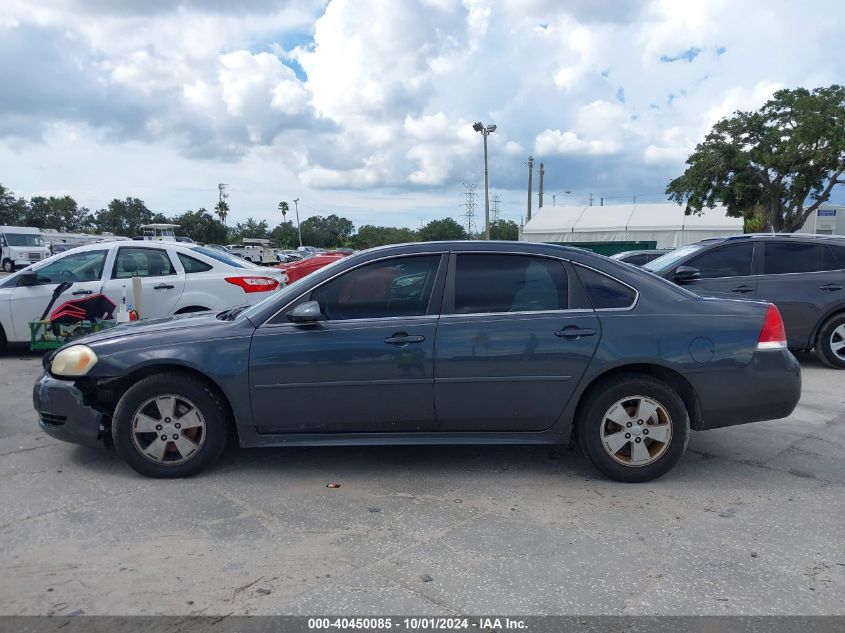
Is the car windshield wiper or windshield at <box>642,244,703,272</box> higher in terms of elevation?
windshield at <box>642,244,703,272</box>

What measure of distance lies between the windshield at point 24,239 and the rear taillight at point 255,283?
34.7 meters

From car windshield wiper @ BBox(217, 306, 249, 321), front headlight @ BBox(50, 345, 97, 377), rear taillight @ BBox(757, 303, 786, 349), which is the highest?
car windshield wiper @ BBox(217, 306, 249, 321)

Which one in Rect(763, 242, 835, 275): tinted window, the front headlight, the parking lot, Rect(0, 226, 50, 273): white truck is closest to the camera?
the parking lot

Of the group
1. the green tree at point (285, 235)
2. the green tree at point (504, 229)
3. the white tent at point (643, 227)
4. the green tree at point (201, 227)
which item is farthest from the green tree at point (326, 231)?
the white tent at point (643, 227)

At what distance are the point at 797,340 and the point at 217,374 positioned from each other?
7.11 m

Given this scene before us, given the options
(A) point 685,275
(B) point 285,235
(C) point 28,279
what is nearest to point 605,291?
(A) point 685,275

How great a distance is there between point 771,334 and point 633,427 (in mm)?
1118

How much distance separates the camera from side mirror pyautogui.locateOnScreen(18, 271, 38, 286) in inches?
332

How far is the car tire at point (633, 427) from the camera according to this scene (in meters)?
4.15

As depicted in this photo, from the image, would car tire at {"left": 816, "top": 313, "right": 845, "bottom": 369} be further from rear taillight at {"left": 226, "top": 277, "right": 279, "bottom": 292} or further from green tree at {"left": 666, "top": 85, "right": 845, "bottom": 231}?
green tree at {"left": 666, "top": 85, "right": 845, "bottom": 231}

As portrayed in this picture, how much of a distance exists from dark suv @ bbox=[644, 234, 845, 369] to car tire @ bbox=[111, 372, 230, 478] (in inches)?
236

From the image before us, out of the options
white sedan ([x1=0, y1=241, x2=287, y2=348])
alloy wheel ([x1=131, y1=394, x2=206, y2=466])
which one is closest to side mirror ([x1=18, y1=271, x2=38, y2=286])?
white sedan ([x1=0, y1=241, x2=287, y2=348])

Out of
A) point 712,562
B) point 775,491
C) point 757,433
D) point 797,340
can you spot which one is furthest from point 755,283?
point 712,562

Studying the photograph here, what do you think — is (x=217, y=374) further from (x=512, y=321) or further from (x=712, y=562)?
(x=712, y=562)
